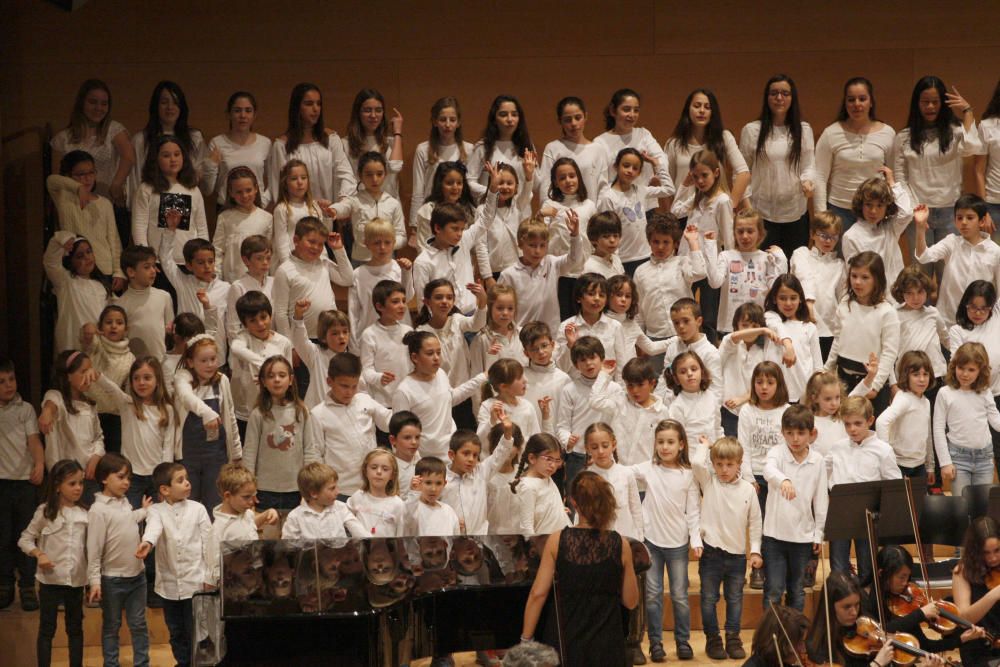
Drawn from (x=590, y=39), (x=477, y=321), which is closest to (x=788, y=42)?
(x=590, y=39)

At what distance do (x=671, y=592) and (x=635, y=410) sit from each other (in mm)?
920

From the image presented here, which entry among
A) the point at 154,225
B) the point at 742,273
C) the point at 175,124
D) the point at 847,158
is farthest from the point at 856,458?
the point at 175,124

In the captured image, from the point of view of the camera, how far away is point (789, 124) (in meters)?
8.41

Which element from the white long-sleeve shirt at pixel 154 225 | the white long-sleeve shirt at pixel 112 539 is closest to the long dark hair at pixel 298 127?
the white long-sleeve shirt at pixel 154 225

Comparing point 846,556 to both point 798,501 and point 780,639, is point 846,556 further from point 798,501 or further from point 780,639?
point 780,639

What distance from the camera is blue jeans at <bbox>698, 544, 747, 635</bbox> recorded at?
6305 millimetres

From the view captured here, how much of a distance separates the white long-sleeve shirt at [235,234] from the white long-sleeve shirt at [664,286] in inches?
83.3

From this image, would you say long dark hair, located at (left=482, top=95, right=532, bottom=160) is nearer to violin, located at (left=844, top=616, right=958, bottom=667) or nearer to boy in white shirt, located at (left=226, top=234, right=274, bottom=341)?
boy in white shirt, located at (left=226, top=234, right=274, bottom=341)

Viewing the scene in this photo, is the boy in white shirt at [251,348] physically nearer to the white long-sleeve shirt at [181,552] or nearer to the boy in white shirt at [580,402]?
the white long-sleeve shirt at [181,552]

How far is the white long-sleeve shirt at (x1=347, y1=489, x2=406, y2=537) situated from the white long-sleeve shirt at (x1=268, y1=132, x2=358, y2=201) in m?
2.69

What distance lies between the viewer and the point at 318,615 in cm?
459

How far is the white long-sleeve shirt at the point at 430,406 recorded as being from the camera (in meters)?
6.66

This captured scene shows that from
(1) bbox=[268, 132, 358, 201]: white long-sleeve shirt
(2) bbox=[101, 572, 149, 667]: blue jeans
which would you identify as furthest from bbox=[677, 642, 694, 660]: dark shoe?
(1) bbox=[268, 132, 358, 201]: white long-sleeve shirt

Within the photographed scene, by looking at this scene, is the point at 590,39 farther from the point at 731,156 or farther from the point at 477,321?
the point at 477,321
